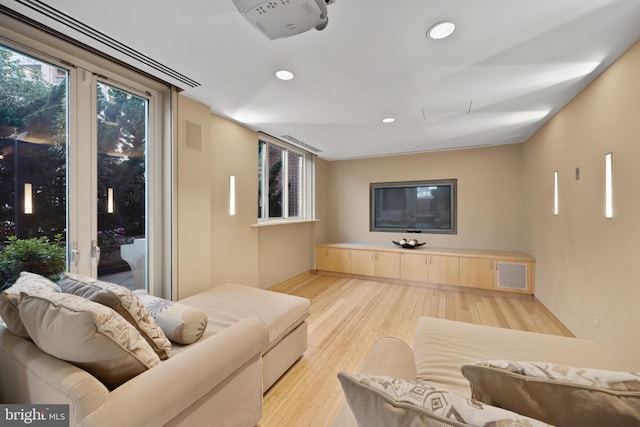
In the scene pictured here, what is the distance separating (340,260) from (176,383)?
13.6 feet

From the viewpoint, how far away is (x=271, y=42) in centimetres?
175

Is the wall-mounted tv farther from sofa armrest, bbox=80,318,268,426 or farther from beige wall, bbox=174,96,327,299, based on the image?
sofa armrest, bbox=80,318,268,426

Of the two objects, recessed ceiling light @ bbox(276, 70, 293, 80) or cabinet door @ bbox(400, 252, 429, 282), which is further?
cabinet door @ bbox(400, 252, 429, 282)

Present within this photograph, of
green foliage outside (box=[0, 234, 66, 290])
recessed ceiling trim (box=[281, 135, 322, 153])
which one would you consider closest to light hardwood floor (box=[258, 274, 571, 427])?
green foliage outside (box=[0, 234, 66, 290])

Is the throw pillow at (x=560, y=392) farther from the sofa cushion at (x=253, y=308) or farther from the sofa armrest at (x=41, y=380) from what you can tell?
the sofa cushion at (x=253, y=308)

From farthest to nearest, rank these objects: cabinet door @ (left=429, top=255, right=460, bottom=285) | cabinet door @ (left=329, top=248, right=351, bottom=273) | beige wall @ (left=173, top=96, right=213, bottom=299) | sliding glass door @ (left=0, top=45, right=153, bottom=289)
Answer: cabinet door @ (left=329, top=248, right=351, bottom=273)
cabinet door @ (left=429, top=255, right=460, bottom=285)
beige wall @ (left=173, top=96, right=213, bottom=299)
sliding glass door @ (left=0, top=45, right=153, bottom=289)

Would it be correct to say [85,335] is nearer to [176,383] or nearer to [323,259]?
[176,383]

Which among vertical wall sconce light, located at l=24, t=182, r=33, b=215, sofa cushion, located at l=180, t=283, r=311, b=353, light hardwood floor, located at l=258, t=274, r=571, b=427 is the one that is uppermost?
vertical wall sconce light, located at l=24, t=182, r=33, b=215

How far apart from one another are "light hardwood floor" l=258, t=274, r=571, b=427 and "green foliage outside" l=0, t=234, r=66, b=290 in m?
1.76

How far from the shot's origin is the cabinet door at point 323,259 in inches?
205

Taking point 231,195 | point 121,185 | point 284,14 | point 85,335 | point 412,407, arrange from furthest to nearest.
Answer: point 231,195
point 121,185
point 284,14
point 85,335
point 412,407

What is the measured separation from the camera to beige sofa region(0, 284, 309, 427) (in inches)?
35.1

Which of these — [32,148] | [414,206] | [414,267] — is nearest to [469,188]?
[414,206]

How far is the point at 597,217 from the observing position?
221cm
